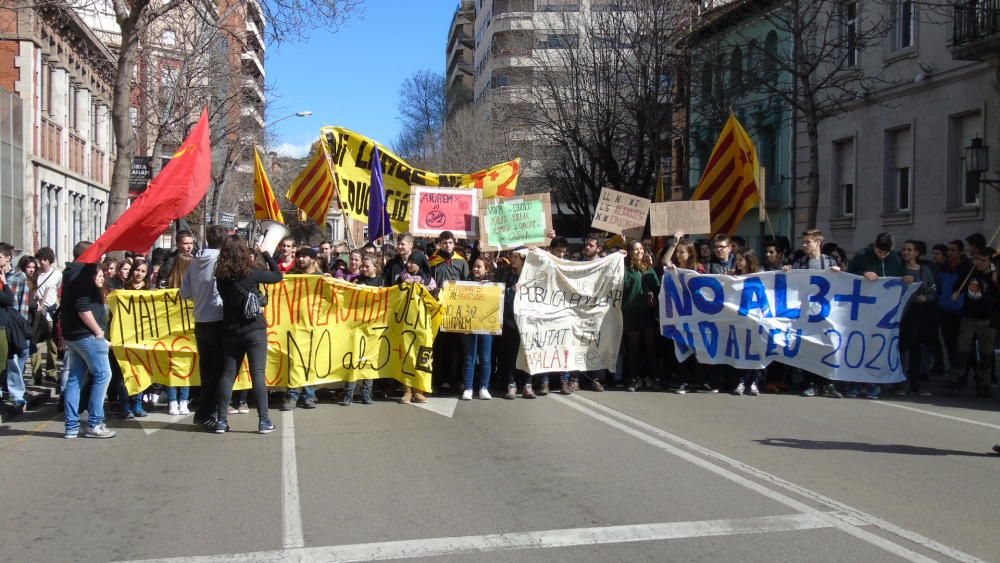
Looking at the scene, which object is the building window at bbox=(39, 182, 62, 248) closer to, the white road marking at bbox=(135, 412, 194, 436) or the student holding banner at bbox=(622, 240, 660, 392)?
the white road marking at bbox=(135, 412, 194, 436)

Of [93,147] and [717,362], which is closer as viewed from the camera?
[717,362]

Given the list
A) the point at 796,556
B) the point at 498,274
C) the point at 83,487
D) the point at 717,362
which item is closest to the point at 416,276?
the point at 498,274

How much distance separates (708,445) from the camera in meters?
8.52

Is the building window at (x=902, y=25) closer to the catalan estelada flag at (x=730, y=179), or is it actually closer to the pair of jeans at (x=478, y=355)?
the catalan estelada flag at (x=730, y=179)

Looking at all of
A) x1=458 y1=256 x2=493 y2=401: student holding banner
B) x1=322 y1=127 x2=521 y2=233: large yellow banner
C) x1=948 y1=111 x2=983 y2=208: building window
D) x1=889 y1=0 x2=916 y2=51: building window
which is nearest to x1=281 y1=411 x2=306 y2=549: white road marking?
x1=458 y1=256 x2=493 y2=401: student holding banner

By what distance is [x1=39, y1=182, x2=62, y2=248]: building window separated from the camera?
3303 centimetres

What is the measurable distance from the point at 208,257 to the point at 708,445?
4.83m

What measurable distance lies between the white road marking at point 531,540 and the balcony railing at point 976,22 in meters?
16.2

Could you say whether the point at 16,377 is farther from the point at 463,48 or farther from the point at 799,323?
the point at 463,48

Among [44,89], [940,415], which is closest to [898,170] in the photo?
[940,415]

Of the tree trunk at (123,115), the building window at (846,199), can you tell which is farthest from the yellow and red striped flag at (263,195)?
the building window at (846,199)

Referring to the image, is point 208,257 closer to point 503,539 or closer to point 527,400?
point 527,400

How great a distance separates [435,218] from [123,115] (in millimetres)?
5615

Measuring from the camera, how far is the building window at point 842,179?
1048 inches
